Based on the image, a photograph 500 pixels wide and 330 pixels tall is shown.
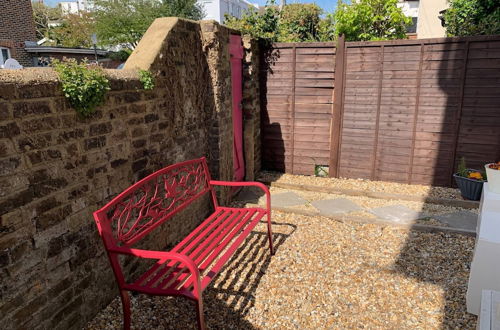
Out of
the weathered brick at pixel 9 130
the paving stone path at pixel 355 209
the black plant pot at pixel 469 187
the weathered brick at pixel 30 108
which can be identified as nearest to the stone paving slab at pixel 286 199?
the paving stone path at pixel 355 209

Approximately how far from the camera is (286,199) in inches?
215

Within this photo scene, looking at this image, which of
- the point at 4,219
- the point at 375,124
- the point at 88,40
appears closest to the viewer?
the point at 4,219

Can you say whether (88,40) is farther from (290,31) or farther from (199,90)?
(199,90)

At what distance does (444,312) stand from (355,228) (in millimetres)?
1659

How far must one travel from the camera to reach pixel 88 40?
1205 inches

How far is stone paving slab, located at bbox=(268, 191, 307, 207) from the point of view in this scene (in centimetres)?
527

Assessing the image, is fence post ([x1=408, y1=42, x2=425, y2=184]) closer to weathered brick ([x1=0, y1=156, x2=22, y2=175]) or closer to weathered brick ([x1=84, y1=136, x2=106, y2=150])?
weathered brick ([x1=84, y1=136, x2=106, y2=150])

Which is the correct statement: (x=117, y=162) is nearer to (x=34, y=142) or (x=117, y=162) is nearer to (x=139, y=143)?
(x=139, y=143)

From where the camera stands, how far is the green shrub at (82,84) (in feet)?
7.93

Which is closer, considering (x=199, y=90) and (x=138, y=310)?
(x=138, y=310)

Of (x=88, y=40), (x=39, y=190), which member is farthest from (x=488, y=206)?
(x=88, y=40)

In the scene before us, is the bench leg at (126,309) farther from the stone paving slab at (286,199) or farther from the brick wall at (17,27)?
the brick wall at (17,27)

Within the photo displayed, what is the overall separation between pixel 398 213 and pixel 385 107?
5.93 ft

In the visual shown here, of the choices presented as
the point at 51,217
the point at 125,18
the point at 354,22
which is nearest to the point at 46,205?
the point at 51,217
